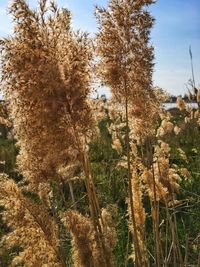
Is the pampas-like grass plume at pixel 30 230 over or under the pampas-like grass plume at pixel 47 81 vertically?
under

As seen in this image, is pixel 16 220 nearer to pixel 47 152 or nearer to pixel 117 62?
pixel 47 152

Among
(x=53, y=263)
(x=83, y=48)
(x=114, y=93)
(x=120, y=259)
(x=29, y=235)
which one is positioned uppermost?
(x=83, y=48)

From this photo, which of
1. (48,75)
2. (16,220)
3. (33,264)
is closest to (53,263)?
(33,264)

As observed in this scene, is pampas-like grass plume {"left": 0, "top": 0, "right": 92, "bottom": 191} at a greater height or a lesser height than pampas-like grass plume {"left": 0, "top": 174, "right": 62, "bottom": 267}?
greater

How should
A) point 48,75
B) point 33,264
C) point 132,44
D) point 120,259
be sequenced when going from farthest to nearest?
point 120,259 → point 132,44 → point 33,264 → point 48,75

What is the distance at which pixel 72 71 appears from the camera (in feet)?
7.82

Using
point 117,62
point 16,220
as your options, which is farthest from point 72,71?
point 16,220

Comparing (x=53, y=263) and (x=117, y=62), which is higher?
(x=117, y=62)

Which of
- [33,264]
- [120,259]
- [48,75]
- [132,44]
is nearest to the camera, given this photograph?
[48,75]

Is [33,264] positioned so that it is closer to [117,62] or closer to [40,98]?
[40,98]

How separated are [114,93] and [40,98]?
24.8 inches

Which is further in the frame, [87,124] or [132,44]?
[132,44]

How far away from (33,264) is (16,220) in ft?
0.77

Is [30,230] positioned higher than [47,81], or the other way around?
[47,81]
